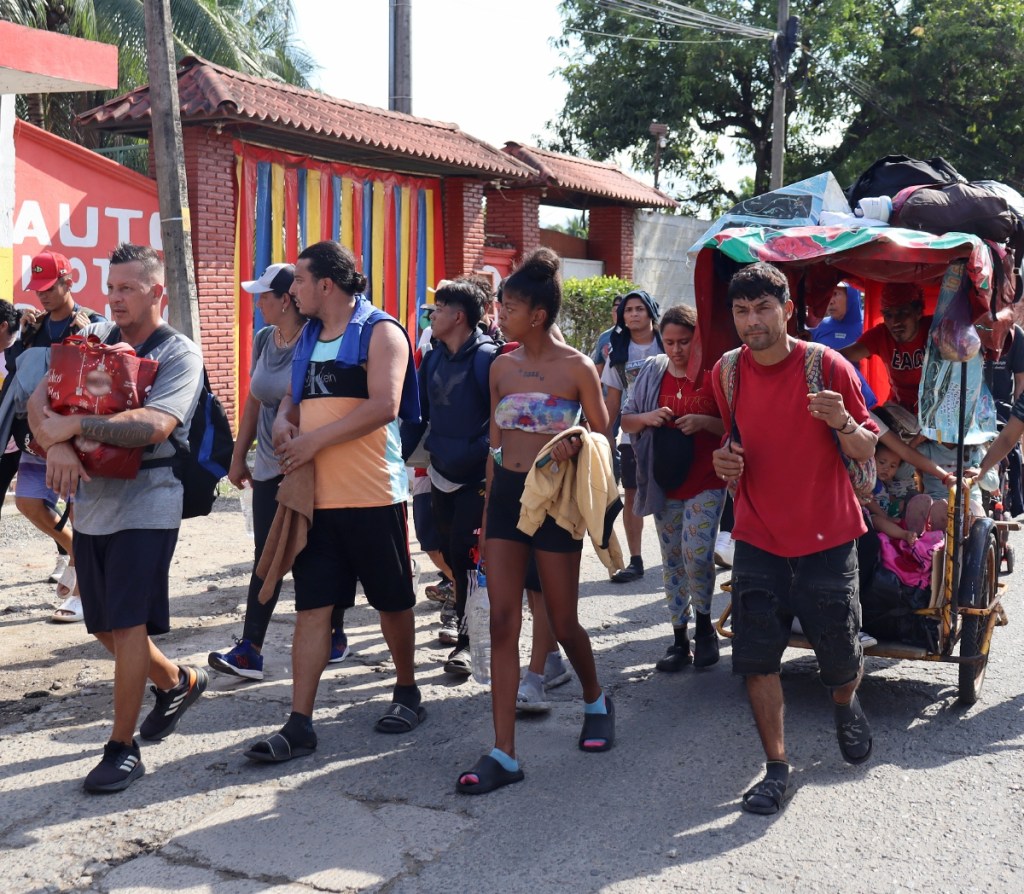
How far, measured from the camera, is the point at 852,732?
15.0ft

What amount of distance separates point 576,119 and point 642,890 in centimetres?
2960

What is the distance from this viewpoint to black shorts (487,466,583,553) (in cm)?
471

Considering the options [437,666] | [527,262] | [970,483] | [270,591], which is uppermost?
[527,262]

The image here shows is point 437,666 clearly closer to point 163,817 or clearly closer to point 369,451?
point 369,451

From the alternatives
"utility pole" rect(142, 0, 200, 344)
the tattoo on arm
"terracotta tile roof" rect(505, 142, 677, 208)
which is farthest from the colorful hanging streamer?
the tattoo on arm

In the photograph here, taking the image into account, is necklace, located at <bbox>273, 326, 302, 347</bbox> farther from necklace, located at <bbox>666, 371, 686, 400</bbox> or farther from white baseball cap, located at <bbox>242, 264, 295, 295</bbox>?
necklace, located at <bbox>666, 371, 686, 400</bbox>

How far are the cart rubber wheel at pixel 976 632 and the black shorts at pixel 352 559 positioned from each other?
2434 millimetres

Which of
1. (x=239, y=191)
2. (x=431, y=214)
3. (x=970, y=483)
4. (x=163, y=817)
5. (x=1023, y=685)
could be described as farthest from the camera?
(x=431, y=214)

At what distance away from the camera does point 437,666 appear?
6.09m

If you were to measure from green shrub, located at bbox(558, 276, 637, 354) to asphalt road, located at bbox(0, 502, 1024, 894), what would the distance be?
12857 millimetres

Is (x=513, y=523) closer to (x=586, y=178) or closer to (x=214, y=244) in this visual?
(x=214, y=244)

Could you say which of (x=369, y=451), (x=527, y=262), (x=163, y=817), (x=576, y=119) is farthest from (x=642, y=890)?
(x=576, y=119)

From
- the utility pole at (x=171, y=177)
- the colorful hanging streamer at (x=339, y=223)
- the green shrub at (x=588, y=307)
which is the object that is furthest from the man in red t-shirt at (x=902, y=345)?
the green shrub at (x=588, y=307)

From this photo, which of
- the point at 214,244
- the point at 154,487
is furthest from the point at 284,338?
the point at 214,244
